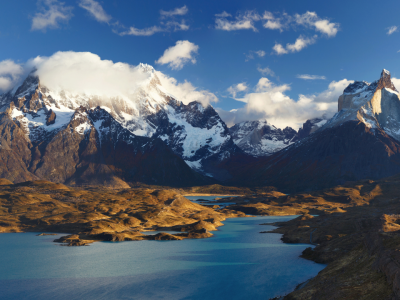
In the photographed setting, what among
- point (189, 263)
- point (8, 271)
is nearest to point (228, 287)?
point (189, 263)

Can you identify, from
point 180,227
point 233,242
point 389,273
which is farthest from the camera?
point 180,227

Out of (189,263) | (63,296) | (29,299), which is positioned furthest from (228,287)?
(29,299)

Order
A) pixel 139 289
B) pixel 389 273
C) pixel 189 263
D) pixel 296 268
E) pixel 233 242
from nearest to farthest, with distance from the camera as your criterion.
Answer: pixel 389 273, pixel 139 289, pixel 296 268, pixel 189 263, pixel 233 242

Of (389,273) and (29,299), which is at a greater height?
(389,273)

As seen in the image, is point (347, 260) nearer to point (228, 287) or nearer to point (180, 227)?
point (228, 287)

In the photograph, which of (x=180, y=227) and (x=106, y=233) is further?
(x=180, y=227)
